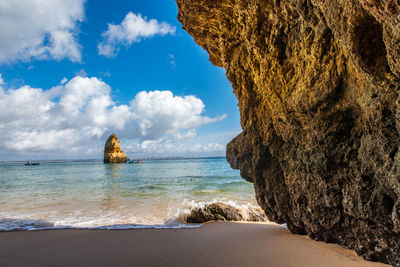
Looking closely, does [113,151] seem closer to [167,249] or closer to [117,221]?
[117,221]

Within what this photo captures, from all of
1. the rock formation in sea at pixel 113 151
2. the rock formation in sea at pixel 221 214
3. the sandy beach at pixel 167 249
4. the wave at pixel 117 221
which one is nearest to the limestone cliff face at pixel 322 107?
the sandy beach at pixel 167 249

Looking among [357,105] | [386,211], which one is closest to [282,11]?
[357,105]

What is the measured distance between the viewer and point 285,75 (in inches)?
167

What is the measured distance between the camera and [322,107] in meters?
3.60

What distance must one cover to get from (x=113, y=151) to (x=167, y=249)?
72595mm

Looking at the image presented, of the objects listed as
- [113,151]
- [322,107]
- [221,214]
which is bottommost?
[221,214]

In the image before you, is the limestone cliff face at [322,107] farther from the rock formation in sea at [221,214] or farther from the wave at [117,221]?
the wave at [117,221]

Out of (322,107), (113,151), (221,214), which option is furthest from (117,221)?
(113,151)

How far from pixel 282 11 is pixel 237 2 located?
1163mm

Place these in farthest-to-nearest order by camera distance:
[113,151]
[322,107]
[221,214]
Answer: [113,151]
[221,214]
[322,107]

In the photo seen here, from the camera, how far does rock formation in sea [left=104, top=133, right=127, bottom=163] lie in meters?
70.4

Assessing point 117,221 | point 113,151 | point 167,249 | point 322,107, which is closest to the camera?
point 322,107

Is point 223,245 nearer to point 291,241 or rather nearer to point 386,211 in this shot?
point 291,241

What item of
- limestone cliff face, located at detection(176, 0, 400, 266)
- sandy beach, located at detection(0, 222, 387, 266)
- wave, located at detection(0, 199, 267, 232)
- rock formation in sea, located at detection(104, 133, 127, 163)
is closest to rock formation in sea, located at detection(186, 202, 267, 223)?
wave, located at detection(0, 199, 267, 232)
